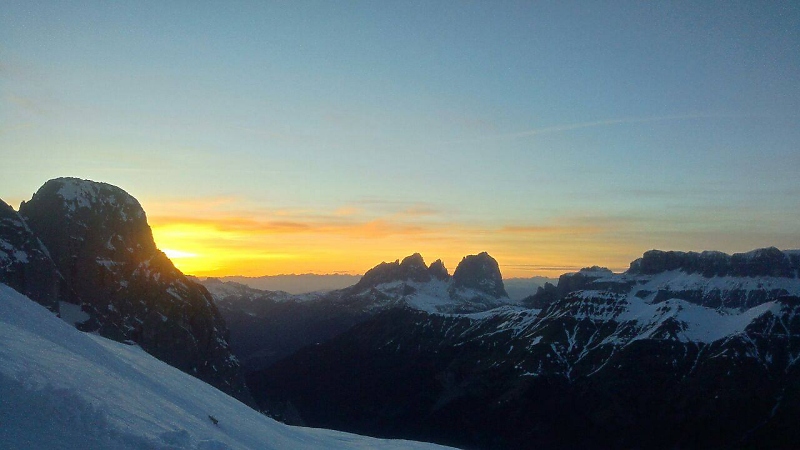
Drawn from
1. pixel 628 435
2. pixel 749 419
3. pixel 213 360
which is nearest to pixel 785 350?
pixel 749 419

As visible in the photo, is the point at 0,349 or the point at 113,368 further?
the point at 113,368

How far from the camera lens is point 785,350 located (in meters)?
190

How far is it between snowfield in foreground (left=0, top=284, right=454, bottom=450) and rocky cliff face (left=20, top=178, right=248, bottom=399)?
310 ft

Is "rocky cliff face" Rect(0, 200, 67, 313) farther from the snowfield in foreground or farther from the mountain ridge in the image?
the snowfield in foreground

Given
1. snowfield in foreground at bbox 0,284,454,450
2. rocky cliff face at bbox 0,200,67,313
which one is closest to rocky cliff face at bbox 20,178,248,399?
rocky cliff face at bbox 0,200,67,313

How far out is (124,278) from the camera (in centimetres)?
11725

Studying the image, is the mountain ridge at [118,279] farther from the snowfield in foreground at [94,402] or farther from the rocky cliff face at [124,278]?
the snowfield in foreground at [94,402]

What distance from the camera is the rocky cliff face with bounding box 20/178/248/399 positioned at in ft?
357

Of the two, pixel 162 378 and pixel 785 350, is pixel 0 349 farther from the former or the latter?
pixel 785 350

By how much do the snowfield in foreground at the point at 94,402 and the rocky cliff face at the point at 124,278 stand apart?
94426 mm

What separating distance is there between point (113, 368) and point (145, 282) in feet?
381

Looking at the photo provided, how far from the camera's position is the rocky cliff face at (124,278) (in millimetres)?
108688

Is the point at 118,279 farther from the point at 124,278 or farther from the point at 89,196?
the point at 89,196

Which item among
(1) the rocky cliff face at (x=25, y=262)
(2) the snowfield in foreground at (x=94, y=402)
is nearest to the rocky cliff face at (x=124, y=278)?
(1) the rocky cliff face at (x=25, y=262)
